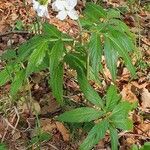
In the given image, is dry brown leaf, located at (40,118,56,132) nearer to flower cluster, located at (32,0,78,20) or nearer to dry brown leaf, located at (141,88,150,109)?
dry brown leaf, located at (141,88,150,109)

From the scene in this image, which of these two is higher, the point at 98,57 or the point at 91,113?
the point at 98,57

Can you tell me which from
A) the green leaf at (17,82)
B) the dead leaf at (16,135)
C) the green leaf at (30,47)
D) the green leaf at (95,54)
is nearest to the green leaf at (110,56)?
the green leaf at (95,54)

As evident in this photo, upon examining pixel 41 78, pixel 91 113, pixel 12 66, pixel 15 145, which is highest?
pixel 12 66

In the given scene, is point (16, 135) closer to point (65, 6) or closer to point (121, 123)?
point (121, 123)

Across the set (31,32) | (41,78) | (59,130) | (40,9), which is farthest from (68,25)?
(40,9)

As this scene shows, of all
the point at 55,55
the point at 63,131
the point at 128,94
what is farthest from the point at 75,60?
the point at 128,94

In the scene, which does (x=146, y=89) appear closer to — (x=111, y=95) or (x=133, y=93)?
(x=133, y=93)

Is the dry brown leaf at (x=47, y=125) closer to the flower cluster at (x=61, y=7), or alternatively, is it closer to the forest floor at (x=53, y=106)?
the forest floor at (x=53, y=106)
